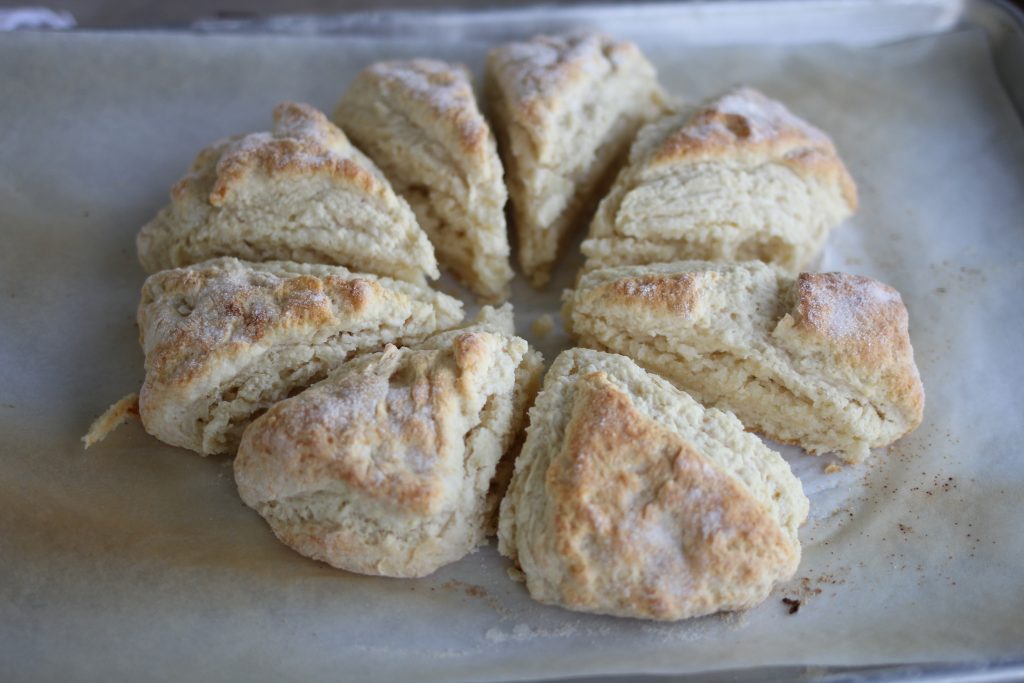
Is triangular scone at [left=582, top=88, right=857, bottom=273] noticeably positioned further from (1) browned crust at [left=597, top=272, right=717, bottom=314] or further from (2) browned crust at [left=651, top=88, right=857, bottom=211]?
(1) browned crust at [left=597, top=272, right=717, bottom=314]

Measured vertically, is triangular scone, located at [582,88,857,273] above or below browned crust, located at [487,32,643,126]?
below

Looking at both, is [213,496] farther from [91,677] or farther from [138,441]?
[91,677]

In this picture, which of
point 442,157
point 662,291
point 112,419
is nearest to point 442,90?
point 442,157

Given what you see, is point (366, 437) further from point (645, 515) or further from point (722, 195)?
point (722, 195)

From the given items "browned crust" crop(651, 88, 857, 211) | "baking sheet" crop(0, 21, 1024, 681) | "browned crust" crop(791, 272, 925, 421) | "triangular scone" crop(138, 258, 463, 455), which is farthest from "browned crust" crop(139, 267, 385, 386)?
"browned crust" crop(791, 272, 925, 421)

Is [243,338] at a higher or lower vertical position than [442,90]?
lower
